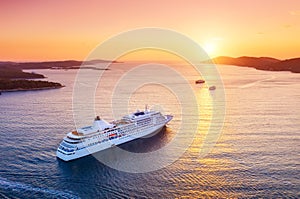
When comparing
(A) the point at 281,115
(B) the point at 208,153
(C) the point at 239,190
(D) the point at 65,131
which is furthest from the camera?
(A) the point at 281,115

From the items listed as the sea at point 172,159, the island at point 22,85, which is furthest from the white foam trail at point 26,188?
the island at point 22,85

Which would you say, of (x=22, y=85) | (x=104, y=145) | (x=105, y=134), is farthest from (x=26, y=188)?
(x=22, y=85)

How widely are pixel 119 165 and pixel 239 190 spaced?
19.9ft

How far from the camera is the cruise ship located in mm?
16562

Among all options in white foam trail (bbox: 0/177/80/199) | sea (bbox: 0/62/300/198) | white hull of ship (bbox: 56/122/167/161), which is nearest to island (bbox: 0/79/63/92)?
sea (bbox: 0/62/300/198)

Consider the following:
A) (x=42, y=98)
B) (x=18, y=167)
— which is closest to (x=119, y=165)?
(x=18, y=167)

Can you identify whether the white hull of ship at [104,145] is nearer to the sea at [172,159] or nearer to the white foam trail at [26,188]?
the sea at [172,159]

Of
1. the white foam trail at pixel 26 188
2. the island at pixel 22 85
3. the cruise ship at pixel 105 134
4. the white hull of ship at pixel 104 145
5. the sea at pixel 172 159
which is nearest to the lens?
the white foam trail at pixel 26 188

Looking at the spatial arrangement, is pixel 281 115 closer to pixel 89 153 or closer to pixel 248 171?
pixel 248 171

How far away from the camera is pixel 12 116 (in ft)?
88.5

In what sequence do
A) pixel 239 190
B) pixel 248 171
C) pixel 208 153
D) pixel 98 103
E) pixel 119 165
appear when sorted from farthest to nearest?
pixel 98 103 → pixel 208 153 → pixel 119 165 → pixel 248 171 → pixel 239 190

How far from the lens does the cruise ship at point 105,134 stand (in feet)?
54.3

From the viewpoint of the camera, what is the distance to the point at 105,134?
18.3 m

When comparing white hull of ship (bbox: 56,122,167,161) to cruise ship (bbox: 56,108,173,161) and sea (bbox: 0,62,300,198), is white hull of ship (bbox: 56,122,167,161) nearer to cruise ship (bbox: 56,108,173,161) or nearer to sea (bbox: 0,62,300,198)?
cruise ship (bbox: 56,108,173,161)
